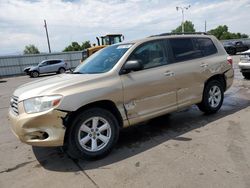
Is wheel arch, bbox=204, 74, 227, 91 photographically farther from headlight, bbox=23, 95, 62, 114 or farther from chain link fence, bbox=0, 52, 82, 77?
chain link fence, bbox=0, 52, 82, 77

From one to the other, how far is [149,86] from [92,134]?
1294mm

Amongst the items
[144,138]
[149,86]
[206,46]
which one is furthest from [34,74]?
[149,86]

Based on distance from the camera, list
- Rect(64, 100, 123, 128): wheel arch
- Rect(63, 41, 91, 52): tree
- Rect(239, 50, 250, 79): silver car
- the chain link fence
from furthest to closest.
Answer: Rect(63, 41, 91, 52): tree < the chain link fence < Rect(239, 50, 250, 79): silver car < Rect(64, 100, 123, 128): wheel arch

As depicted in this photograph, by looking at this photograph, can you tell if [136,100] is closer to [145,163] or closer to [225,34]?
[145,163]

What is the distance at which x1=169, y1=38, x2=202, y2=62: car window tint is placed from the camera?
16.5ft

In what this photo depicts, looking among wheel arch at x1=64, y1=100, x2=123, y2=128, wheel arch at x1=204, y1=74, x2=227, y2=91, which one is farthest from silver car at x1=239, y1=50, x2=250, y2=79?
wheel arch at x1=64, y1=100, x2=123, y2=128

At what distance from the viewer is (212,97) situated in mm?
5797

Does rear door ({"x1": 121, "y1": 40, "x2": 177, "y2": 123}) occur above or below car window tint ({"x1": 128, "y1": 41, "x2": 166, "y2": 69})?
below

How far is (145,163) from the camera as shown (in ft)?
11.9

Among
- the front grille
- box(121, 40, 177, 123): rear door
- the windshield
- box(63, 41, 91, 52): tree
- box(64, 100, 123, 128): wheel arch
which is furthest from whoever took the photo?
box(63, 41, 91, 52): tree

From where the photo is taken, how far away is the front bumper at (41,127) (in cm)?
347

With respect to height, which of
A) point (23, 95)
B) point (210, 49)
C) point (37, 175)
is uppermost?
point (210, 49)

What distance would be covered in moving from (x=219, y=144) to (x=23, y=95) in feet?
10.3

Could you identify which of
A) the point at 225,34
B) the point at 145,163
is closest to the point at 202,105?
the point at 145,163
